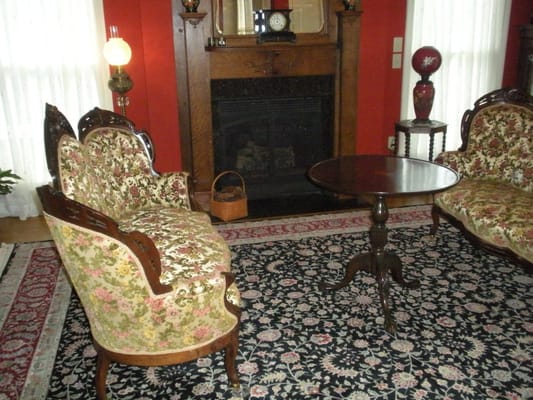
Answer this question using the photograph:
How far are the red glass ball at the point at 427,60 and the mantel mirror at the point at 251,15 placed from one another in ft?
2.70

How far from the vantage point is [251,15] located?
4.15 m

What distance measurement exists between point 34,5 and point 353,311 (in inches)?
125

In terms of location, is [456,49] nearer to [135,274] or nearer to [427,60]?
[427,60]

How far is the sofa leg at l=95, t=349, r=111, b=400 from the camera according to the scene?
206cm

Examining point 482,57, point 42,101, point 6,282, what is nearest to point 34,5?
point 42,101

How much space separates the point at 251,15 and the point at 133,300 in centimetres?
295

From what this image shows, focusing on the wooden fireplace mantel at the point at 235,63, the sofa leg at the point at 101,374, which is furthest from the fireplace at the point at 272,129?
the sofa leg at the point at 101,374

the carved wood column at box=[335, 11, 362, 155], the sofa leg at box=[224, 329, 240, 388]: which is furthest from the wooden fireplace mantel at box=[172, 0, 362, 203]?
the sofa leg at box=[224, 329, 240, 388]

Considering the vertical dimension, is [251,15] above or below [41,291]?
above

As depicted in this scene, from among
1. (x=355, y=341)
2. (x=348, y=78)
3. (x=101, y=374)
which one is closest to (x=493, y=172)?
(x=348, y=78)

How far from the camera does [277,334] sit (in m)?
2.55

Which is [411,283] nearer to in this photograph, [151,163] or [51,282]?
[151,163]

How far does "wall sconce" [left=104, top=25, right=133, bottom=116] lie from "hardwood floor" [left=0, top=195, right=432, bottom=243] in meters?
1.10

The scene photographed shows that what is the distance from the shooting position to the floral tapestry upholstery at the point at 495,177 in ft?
9.48
